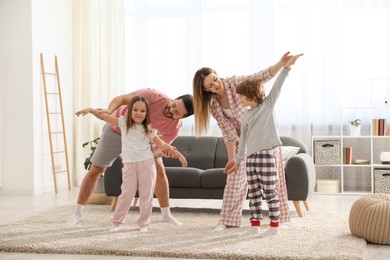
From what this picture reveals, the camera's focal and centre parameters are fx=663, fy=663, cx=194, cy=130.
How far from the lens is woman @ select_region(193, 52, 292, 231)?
450cm

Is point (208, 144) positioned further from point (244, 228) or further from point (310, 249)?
point (310, 249)

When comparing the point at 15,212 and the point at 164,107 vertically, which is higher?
the point at 164,107

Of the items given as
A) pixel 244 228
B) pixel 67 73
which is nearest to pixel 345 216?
pixel 244 228

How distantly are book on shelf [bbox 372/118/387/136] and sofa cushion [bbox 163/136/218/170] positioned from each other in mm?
2077

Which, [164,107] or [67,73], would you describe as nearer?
[164,107]

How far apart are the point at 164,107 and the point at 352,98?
Answer: 12.3 feet

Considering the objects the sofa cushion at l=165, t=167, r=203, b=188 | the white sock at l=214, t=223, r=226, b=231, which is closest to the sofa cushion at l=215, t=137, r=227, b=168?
the sofa cushion at l=165, t=167, r=203, b=188

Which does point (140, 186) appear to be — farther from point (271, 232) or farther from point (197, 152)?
point (197, 152)

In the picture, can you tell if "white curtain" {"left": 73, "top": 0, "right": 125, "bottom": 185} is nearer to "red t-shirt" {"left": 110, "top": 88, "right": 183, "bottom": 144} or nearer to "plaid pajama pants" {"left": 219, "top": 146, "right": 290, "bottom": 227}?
"red t-shirt" {"left": 110, "top": 88, "right": 183, "bottom": 144}

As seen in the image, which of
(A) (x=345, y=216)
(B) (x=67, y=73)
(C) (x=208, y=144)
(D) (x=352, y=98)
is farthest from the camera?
(B) (x=67, y=73)

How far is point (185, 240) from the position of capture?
4.27 metres

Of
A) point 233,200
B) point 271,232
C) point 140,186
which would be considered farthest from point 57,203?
point 271,232

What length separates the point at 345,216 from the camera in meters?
5.55

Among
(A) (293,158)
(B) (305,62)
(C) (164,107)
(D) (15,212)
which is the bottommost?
(D) (15,212)
